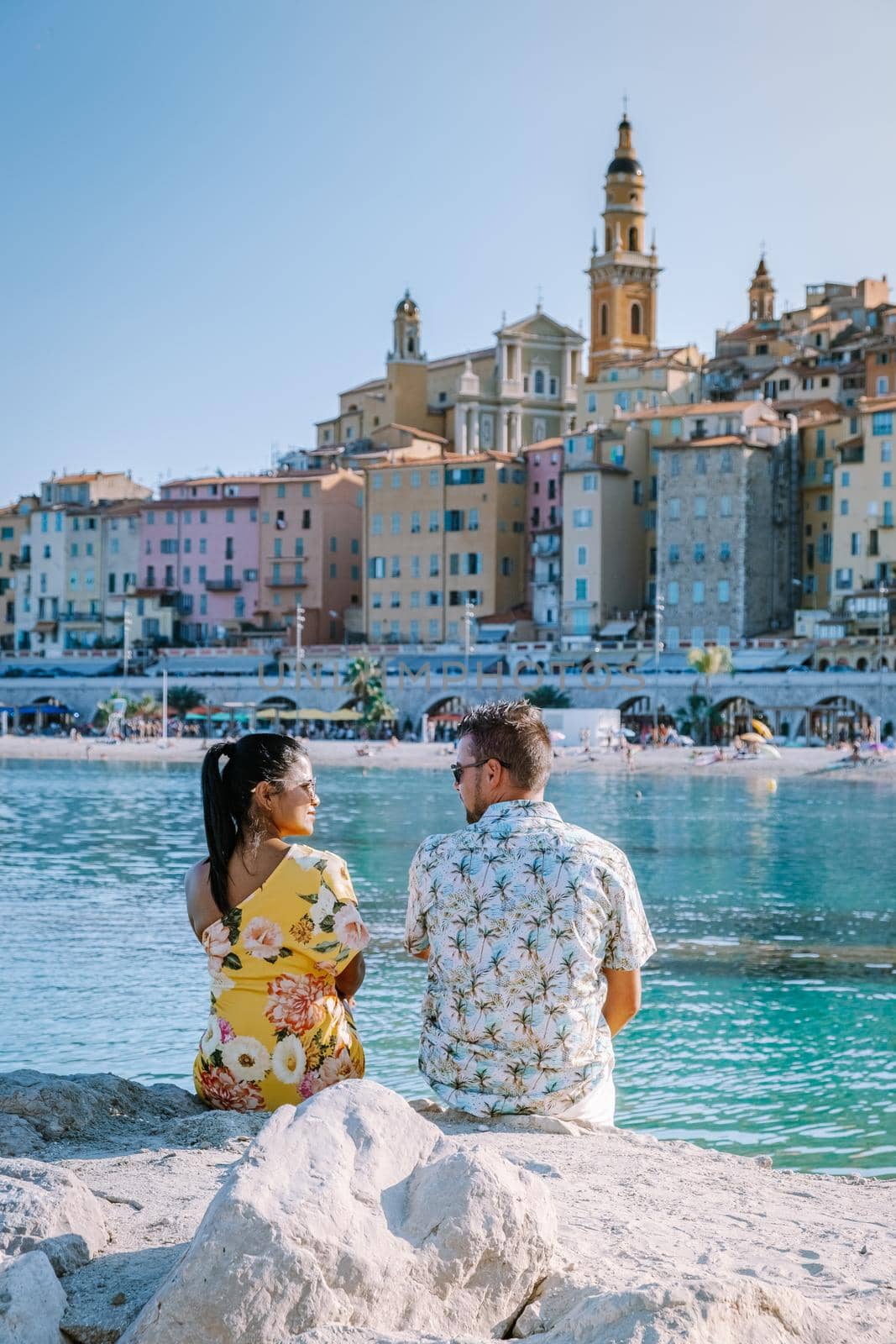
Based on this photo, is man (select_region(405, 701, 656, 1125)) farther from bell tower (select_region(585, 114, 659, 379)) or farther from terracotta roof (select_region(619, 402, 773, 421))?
bell tower (select_region(585, 114, 659, 379))

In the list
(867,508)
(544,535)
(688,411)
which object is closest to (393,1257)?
(867,508)

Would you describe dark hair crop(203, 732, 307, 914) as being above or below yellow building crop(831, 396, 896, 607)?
below

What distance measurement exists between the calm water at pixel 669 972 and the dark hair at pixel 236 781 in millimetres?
5130

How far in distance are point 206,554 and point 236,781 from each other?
9019 centimetres

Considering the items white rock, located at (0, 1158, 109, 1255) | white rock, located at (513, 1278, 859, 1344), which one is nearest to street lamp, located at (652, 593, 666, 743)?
white rock, located at (0, 1158, 109, 1255)

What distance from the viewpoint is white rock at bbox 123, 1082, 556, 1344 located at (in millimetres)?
3379

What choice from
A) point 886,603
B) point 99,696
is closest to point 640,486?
point 886,603

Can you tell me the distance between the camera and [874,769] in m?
56.4

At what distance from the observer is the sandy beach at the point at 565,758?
190ft

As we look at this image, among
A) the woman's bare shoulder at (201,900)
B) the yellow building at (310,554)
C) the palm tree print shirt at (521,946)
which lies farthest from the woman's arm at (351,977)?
the yellow building at (310,554)

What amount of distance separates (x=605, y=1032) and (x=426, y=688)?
7060 centimetres

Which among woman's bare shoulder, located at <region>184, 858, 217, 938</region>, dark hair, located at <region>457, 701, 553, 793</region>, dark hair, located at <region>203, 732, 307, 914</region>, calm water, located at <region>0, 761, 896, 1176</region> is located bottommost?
calm water, located at <region>0, 761, 896, 1176</region>

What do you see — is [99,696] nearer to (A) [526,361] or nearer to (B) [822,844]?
(A) [526,361]

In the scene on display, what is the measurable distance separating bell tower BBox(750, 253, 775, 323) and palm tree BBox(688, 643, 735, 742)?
45.0 m
